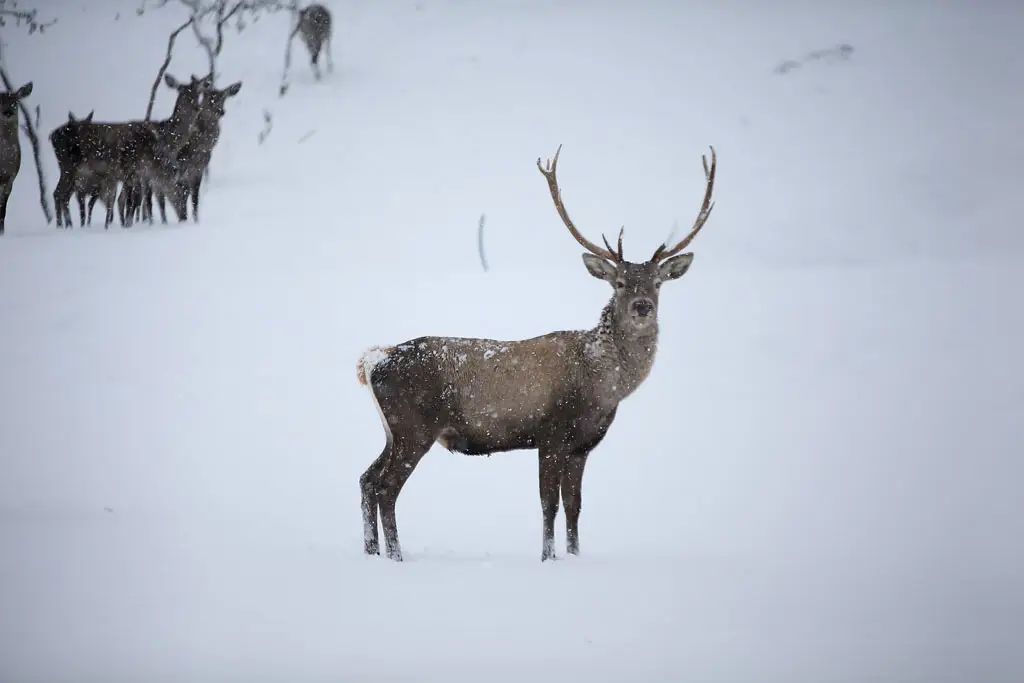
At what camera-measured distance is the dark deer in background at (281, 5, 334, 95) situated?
846 inches

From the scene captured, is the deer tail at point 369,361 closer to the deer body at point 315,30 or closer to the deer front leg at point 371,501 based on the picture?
the deer front leg at point 371,501

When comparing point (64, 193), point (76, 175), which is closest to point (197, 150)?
point (76, 175)

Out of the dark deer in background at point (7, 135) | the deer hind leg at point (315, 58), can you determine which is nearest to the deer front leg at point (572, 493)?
the dark deer in background at point (7, 135)

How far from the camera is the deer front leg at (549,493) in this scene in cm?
629

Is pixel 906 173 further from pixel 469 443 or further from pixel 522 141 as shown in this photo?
pixel 469 443

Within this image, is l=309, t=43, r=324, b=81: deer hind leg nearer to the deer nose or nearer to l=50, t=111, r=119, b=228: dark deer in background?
l=50, t=111, r=119, b=228: dark deer in background

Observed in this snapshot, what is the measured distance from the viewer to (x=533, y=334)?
11.2 m

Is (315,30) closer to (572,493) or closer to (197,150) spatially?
(197,150)

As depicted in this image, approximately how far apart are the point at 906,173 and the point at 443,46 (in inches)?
389

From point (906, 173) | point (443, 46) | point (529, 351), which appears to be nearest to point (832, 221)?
point (906, 173)

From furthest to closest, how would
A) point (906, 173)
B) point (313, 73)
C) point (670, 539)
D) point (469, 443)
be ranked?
point (313, 73)
point (906, 173)
point (670, 539)
point (469, 443)

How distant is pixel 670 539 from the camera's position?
7.48m

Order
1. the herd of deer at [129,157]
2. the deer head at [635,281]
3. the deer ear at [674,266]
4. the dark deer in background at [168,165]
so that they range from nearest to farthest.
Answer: the deer head at [635,281] < the deer ear at [674,266] < the herd of deer at [129,157] < the dark deer in background at [168,165]

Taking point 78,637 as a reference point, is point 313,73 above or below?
above
